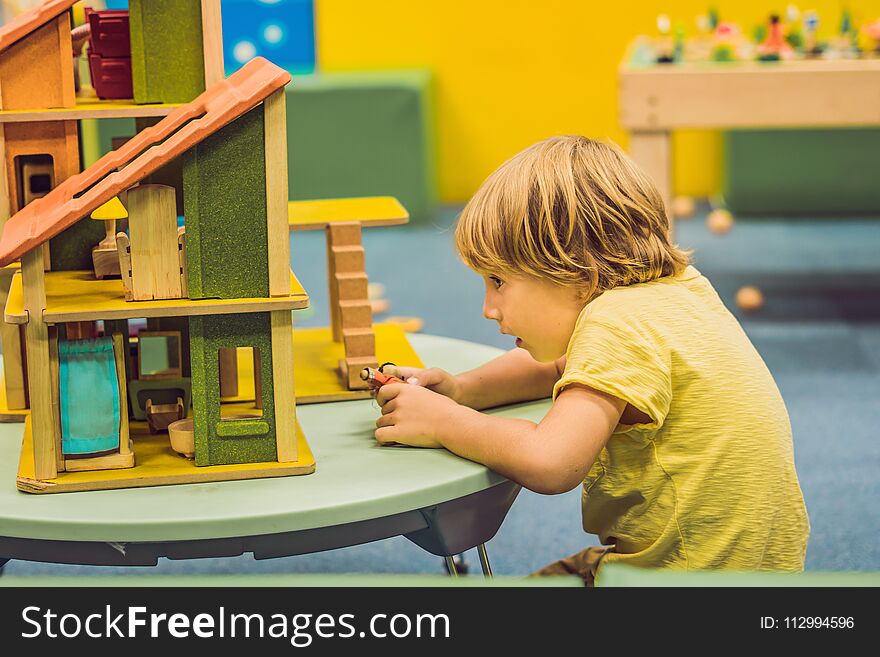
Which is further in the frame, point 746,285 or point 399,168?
point 399,168

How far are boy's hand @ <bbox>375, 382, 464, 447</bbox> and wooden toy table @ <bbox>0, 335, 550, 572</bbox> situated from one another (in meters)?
0.01

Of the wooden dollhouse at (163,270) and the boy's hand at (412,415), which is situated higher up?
the wooden dollhouse at (163,270)

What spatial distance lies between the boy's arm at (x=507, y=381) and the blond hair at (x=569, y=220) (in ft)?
0.56

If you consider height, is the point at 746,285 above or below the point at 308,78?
below

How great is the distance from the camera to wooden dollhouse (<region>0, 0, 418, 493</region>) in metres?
0.95

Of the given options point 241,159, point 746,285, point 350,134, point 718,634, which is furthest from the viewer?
point 350,134

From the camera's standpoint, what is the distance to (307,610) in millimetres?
631

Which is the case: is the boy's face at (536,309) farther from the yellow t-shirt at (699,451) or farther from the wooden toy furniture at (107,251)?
the wooden toy furniture at (107,251)

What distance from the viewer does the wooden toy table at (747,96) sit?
2.85 m

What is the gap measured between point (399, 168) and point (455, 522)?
3507 millimetres

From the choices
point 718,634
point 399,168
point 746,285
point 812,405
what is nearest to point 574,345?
point 718,634

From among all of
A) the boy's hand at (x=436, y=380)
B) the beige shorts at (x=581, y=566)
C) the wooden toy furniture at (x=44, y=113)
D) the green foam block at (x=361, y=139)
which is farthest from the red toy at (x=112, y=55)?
the green foam block at (x=361, y=139)

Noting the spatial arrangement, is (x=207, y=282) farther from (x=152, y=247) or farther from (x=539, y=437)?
(x=539, y=437)

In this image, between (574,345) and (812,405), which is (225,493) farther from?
(812,405)
